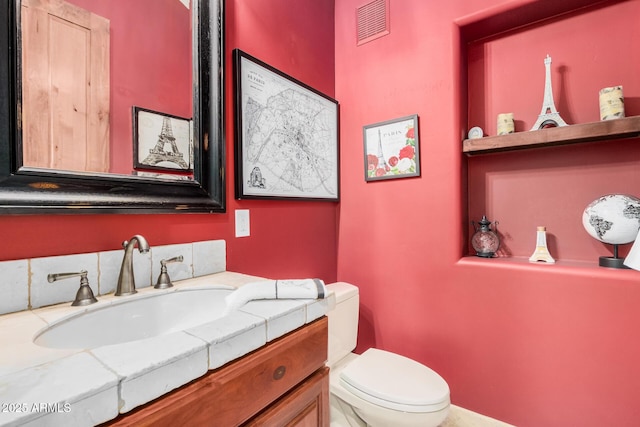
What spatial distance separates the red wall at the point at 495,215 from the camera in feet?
4.08

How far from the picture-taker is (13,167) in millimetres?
727

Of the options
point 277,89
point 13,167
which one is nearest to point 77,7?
point 13,167

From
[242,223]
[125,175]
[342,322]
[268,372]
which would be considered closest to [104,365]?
[268,372]

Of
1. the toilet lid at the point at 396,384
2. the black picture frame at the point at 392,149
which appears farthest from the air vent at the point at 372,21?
the toilet lid at the point at 396,384

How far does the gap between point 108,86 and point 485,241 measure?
1805 millimetres

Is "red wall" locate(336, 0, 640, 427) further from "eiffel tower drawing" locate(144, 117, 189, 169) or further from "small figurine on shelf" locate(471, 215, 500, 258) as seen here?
"eiffel tower drawing" locate(144, 117, 189, 169)

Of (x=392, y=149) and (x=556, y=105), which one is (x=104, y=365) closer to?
(x=392, y=149)

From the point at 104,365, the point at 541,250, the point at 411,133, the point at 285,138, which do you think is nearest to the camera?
the point at 104,365

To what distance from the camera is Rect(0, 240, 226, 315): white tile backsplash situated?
73 centimetres

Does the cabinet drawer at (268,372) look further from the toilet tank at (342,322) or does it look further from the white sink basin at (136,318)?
the toilet tank at (342,322)

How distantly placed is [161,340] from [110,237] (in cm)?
55

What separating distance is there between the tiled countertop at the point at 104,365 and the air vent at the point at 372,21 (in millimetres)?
1763

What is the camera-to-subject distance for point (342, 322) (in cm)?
151

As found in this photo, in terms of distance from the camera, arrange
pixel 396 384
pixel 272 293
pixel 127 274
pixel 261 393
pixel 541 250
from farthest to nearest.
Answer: pixel 541 250
pixel 396 384
pixel 127 274
pixel 272 293
pixel 261 393
